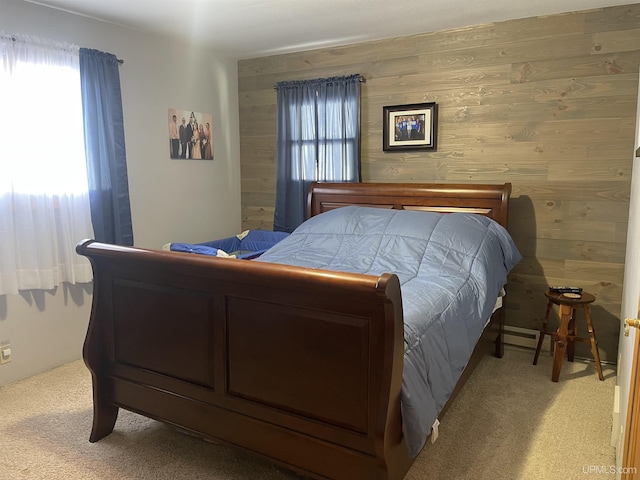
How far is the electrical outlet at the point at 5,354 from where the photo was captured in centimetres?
297

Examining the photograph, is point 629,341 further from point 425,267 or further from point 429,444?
point 425,267

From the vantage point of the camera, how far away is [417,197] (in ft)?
11.7

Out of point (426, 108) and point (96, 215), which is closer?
point (96, 215)

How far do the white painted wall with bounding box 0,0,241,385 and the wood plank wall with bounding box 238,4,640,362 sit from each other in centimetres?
132

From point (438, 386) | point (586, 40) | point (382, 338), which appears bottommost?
point (438, 386)

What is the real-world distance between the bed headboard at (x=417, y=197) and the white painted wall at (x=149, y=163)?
975 millimetres

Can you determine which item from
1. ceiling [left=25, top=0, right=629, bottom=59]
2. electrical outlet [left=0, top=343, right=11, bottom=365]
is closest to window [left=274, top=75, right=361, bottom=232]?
ceiling [left=25, top=0, right=629, bottom=59]

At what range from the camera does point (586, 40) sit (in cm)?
314

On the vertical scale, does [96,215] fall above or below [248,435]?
above

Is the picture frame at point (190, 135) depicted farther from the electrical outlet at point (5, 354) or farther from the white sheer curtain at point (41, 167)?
the electrical outlet at point (5, 354)

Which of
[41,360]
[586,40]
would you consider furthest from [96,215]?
[586,40]

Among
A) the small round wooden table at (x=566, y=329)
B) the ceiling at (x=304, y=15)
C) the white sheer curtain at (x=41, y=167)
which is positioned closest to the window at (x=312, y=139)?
the ceiling at (x=304, y=15)

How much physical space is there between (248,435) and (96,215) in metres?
2.09

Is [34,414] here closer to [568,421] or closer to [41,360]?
[41,360]
